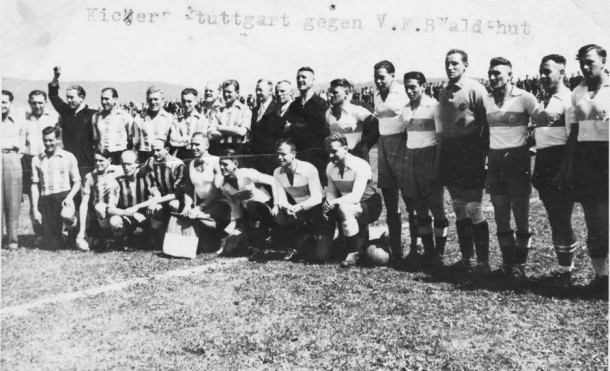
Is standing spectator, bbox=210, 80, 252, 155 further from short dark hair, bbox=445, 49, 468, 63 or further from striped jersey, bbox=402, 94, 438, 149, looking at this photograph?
short dark hair, bbox=445, 49, 468, 63

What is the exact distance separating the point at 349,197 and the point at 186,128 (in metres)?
2.43

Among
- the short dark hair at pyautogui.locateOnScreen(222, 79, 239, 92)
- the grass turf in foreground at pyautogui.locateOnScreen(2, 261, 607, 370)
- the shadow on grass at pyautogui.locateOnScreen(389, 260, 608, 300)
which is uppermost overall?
the short dark hair at pyautogui.locateOnScreen(222, 79, 239, 92)

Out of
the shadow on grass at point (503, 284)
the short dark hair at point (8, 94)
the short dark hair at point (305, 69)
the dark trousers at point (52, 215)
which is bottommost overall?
the shadow on grass at point (503, 284)

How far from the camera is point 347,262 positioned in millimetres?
5441

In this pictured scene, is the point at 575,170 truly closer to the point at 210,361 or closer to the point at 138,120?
the point at 210,361

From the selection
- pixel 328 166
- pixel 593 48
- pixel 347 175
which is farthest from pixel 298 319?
pixel 593 48

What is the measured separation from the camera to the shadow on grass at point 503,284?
14.1 feet

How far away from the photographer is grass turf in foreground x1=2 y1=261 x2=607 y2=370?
11.2 feet

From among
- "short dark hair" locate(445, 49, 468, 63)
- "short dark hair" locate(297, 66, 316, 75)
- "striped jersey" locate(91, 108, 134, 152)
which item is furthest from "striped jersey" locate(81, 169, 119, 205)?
"short dark hair" locate(445, 49, 468, 63)

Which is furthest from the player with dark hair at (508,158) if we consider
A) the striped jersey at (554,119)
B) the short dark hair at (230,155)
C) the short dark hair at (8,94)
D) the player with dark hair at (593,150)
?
the short dark hair at (8,94)

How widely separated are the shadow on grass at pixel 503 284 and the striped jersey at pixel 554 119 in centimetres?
112

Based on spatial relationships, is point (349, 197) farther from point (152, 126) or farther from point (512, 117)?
point (152, 126)

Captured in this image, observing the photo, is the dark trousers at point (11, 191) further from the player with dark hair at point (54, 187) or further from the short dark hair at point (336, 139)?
the short dark hair at point (336, 139)

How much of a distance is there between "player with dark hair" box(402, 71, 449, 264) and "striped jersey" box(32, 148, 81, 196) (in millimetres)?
3959
